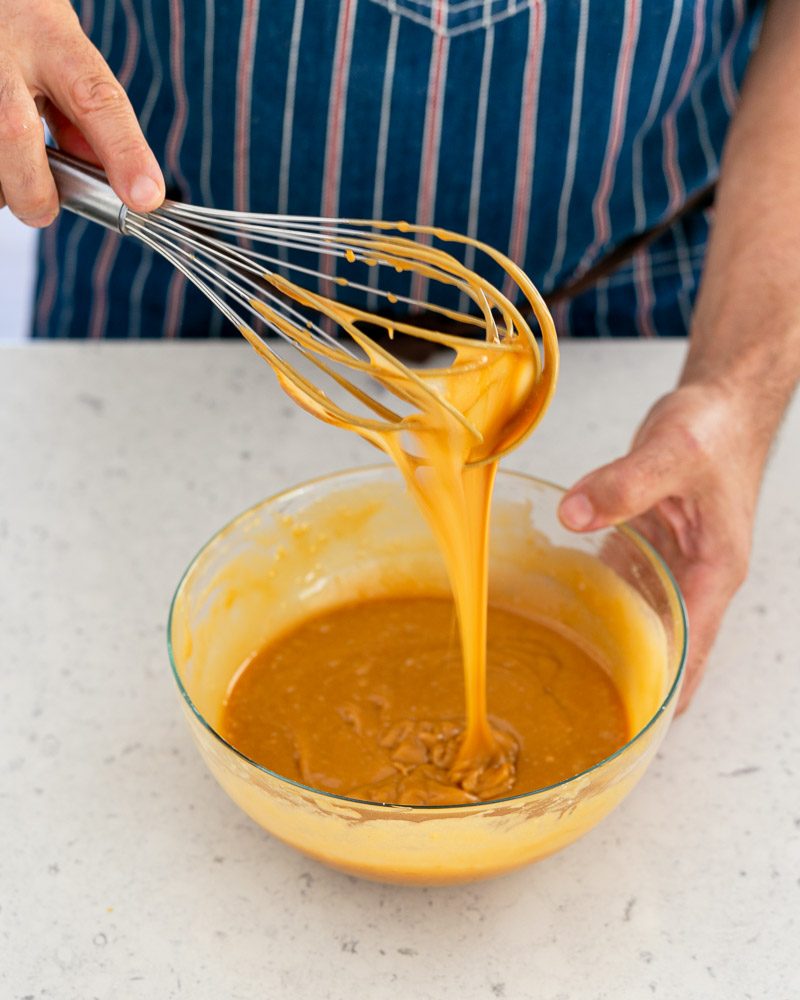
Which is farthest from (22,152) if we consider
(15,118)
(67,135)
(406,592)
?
(406,592)

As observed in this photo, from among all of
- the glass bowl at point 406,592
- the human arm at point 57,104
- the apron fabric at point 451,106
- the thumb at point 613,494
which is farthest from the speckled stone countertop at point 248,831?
the human arm at point 57,104

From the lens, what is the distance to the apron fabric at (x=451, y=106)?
135cm

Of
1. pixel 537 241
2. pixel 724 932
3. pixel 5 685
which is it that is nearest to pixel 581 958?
pixel 724 932

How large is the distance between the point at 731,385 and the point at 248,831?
0.66m

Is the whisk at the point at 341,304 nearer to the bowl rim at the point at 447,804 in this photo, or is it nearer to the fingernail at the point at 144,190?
the fingernail at the point at 144,190

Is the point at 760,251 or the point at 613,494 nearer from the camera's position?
the point at 613,494

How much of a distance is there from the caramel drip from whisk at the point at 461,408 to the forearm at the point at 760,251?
0.42 m

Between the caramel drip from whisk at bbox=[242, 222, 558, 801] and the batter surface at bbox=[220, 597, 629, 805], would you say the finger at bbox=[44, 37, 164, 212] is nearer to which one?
the caramel drip from whisk at bbox=[242, 222, 558, 801]

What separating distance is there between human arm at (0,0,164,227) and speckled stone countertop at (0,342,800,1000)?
0.41 m

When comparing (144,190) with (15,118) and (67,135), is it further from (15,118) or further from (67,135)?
(67,135)

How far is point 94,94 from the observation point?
3.15 ft

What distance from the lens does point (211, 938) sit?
91 centimetres

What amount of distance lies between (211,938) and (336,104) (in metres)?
0.91

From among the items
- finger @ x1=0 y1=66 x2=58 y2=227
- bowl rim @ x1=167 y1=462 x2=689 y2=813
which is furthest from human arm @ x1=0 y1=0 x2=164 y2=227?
bowl rim @ x1=167 y1=462 x2=689 y2=813
